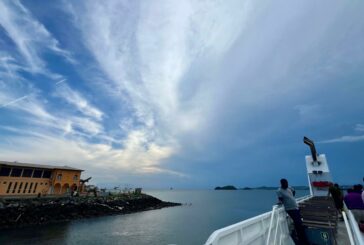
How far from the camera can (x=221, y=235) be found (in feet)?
11.5

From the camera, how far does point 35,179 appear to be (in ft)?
123

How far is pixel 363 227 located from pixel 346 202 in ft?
8.41

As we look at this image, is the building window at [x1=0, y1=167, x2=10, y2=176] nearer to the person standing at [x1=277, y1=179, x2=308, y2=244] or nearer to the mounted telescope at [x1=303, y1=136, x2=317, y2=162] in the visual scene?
the person standing at [x1=277, y1=179, x2=308, y2=244]

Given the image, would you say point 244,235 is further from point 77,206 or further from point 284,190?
point 77,206

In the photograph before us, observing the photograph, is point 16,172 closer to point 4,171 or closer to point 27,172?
point 27,172

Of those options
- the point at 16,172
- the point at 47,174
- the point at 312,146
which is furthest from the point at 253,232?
the point at 47,174

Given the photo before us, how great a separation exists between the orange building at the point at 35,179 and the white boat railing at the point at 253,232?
134 feet

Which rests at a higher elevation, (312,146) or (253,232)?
(312,146)

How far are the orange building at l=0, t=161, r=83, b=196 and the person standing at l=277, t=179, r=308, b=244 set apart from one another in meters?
40.9

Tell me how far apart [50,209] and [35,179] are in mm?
7987

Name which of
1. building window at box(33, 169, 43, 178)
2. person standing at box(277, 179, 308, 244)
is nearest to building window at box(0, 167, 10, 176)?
building window at box(33, 169, 43, 178)

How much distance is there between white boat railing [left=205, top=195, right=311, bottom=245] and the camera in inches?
142

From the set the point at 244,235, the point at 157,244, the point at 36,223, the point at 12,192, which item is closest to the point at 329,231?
the point at 244,235

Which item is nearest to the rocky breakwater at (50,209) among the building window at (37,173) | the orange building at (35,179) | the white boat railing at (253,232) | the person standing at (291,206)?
the orange building at (35,179)
